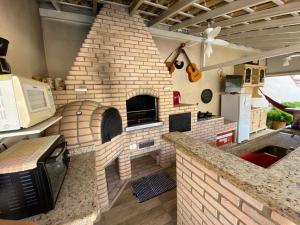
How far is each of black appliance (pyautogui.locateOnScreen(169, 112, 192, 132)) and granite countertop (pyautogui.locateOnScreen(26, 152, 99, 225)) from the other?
1910 millimetres

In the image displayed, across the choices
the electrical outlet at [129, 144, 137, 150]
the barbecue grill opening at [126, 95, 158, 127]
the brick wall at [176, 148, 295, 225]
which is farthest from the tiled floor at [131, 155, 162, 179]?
the brick wall at [176, 148, 295, 225]

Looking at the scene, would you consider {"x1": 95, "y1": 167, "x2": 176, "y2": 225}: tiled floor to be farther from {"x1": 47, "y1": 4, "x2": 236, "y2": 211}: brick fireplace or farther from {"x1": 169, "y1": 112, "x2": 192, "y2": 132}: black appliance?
{"x1": 169, "y1": 112, "x2": 192, "y2": 132}: black appliance

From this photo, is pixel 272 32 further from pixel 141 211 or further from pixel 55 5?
pixel 141 211

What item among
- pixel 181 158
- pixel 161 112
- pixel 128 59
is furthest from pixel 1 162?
pixel 161 112

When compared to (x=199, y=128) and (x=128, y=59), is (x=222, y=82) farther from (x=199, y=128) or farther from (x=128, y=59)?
(x=128, y=59)

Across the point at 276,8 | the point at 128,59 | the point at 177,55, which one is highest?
the point at 276,8

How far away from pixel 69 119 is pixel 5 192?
3.10 ft

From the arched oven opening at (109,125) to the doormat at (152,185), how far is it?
101 cm

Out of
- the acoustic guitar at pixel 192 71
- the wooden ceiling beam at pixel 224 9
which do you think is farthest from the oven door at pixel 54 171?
the acoustic guitar at pixel 192 71

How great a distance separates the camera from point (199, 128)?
327 centimetres

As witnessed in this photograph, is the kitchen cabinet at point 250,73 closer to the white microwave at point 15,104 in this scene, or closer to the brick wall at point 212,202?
the brick wall at point 212,202

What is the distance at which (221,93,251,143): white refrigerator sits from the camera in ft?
12.6

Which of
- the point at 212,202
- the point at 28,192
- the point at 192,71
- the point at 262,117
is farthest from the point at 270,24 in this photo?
the point at 28,192

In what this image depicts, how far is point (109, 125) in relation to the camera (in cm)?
178
